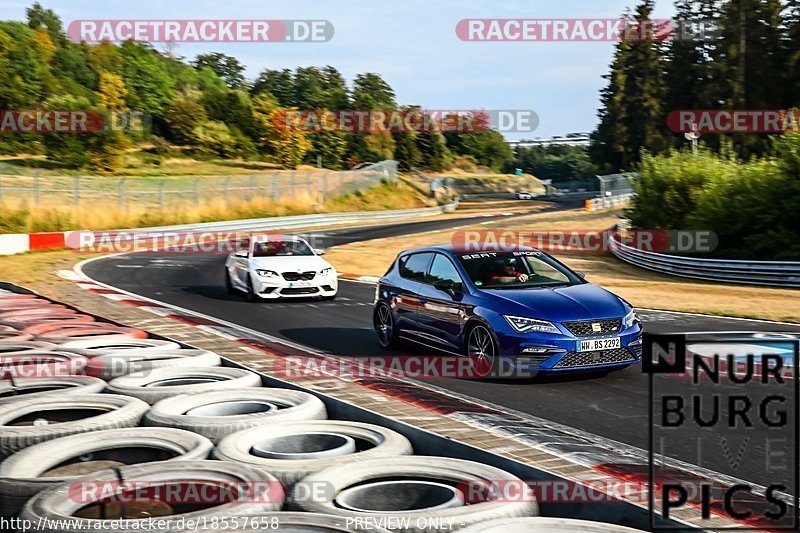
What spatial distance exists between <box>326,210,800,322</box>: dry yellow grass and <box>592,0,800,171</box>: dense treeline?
100 feet

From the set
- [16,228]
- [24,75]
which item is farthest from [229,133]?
[16,228]

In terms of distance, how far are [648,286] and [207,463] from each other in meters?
23.9

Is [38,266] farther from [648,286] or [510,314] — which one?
[510,314]

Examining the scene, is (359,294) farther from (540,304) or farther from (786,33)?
(786,33)

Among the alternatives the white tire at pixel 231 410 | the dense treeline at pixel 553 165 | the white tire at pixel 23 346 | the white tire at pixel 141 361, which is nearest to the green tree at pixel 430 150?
the dense treeline at pixel 553 165

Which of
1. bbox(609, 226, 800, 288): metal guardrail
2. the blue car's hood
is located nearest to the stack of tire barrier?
the blue car's hood

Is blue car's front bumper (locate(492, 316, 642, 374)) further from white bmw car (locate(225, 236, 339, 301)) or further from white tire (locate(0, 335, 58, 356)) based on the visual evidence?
white bmw car (locate(225, 236, 339, 301))

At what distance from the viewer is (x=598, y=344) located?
995cm

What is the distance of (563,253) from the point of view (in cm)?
4203

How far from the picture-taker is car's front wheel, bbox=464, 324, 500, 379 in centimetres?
1027

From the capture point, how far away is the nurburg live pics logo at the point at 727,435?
477 centimetres

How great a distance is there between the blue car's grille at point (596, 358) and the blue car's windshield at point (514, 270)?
1.30m

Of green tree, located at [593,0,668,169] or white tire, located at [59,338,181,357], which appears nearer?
white tire, located at [59,338,181,357]

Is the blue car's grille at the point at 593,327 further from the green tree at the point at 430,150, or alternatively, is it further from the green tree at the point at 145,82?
the green tree at the point at 430,150
